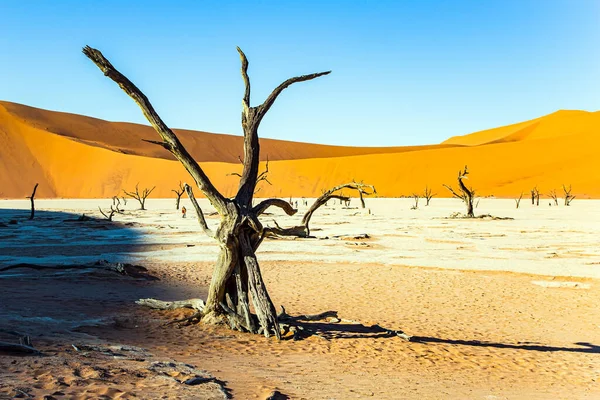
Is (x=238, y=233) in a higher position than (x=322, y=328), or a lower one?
higher

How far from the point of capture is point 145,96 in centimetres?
855

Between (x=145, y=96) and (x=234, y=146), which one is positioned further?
(x=234, y=146)

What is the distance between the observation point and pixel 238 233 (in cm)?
902

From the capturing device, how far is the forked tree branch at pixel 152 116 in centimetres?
810

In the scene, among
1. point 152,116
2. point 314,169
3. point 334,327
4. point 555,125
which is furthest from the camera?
point 555,125

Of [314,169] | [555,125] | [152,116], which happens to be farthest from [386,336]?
[555,125]

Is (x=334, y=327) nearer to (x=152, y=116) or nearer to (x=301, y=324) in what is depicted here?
(x=301, y=324)

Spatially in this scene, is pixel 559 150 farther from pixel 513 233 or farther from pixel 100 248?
pixel 100 248

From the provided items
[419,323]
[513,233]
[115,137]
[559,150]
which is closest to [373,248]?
[513,233]

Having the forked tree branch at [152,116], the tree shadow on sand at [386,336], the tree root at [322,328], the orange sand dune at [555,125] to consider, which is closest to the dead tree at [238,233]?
the forked tree branch at [152,116]

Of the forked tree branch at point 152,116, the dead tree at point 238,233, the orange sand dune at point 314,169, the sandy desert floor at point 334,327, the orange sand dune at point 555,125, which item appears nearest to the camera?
the sandy desert floor at point 334,327

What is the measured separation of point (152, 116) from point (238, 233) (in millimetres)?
2080

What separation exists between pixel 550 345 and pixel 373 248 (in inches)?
471

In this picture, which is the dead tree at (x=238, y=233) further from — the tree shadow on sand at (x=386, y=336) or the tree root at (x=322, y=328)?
the tree shadow on sand at (x=386, y=336)
